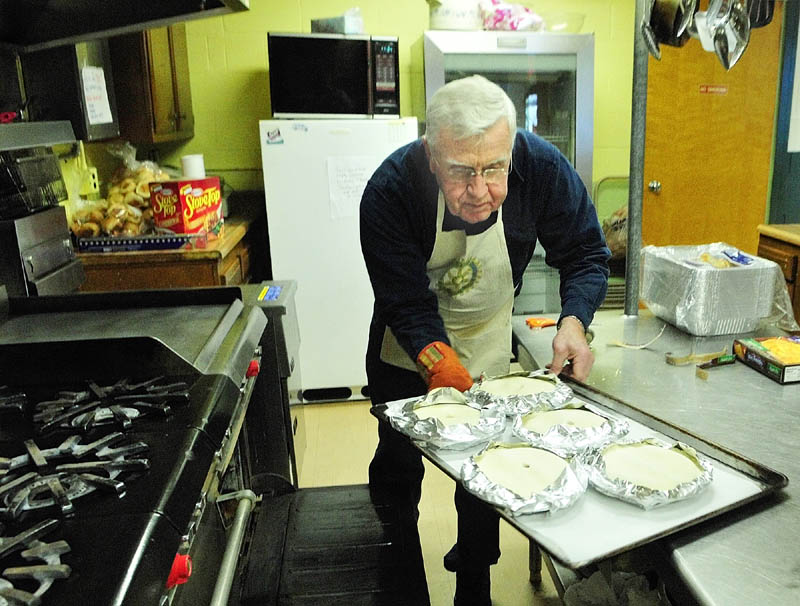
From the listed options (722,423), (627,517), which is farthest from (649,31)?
(627,517)

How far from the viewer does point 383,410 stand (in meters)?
1.25

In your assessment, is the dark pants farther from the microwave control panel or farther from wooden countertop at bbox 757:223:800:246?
wooden countertop at bbox 757:223:800:246

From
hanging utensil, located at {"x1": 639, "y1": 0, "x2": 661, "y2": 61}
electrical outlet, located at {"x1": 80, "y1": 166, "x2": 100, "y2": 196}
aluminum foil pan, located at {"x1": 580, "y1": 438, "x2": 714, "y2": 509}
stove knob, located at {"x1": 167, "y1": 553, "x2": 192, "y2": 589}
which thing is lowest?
stove knob, located at {"x1": 167, "y1": 553, "x2": 192, "y2": 589}

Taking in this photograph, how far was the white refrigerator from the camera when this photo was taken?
9.61 ft

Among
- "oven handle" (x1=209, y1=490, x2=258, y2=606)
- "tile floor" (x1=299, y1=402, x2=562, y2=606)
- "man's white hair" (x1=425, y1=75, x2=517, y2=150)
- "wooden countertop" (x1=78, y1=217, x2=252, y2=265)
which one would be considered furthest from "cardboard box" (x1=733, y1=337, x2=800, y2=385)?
"wooden countertop" (x1=78, y1=217, x2=252, y2=265)

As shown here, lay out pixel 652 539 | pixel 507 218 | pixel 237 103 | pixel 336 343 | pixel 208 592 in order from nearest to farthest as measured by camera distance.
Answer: pixel 652 539
pixel 208 592
pixel 507 218
pixel 336 343
pixel 237 103

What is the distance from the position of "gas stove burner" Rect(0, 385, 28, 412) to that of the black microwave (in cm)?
208

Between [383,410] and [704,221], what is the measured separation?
3118 millimetres

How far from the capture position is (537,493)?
0.88 meters

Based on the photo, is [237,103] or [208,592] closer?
[208,592]

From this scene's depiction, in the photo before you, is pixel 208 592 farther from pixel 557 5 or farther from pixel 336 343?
pixel 557 5

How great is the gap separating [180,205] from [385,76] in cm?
117

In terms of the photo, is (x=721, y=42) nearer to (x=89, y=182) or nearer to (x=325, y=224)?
(x=325, y=224)

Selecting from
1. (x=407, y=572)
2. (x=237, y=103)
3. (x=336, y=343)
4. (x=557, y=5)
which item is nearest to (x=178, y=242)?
(x=336, y=343)
